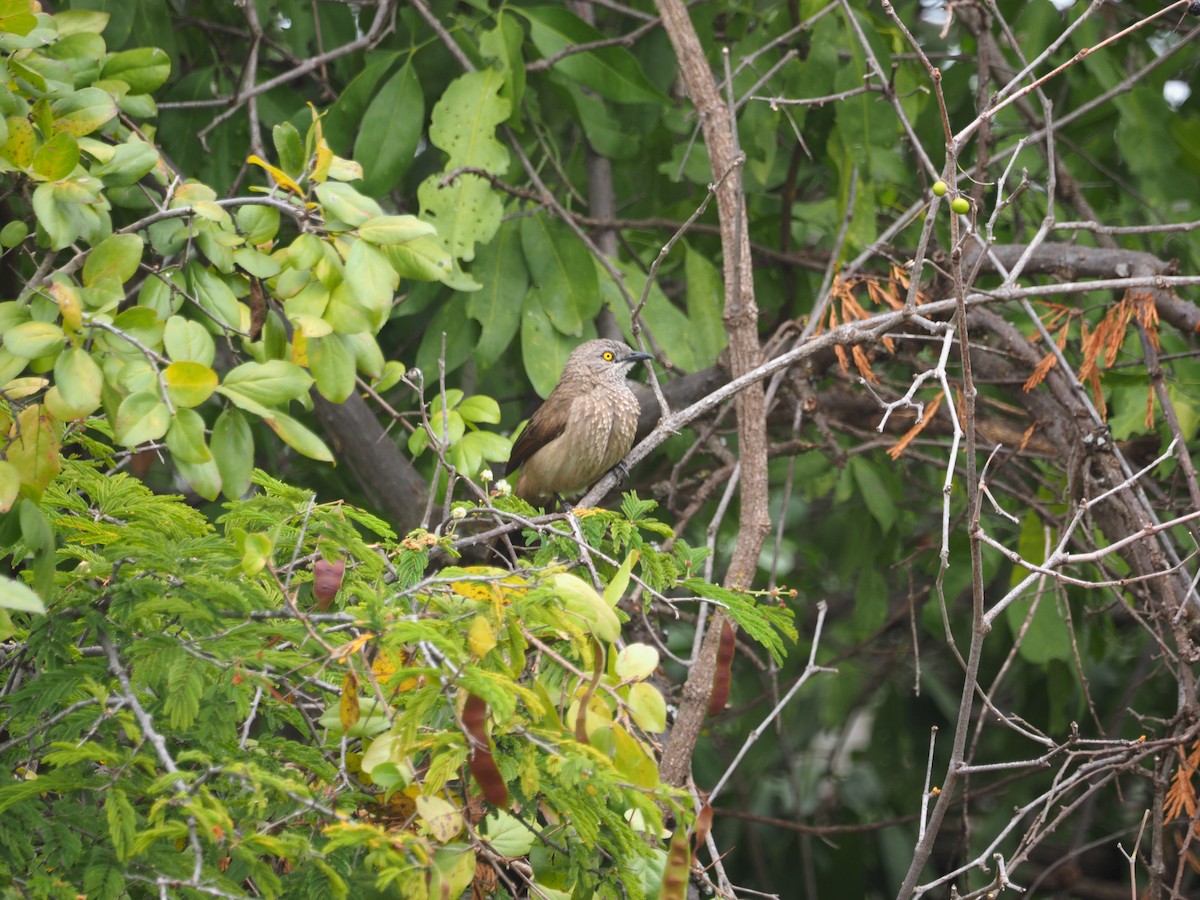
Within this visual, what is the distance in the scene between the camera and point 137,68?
3600 millimetres

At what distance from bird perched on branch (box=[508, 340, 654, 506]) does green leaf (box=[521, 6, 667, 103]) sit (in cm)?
111

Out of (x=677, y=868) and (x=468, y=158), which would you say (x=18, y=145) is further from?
(x=468, y=158)

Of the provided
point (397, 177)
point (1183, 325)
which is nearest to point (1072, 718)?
point (1183, 325)

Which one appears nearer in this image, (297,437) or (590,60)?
(297,437)

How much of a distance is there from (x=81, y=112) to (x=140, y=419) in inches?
40.7

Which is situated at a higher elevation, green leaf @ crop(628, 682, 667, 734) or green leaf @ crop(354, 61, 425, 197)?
green leaf @ crop(354, 61, 425, 197)

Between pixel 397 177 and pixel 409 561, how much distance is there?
2551 mm

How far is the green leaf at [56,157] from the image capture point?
2.43m

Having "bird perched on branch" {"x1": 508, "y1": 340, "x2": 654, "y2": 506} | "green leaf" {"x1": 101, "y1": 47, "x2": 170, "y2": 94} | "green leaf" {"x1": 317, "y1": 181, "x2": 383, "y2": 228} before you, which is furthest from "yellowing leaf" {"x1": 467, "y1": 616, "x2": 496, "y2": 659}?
"bird perched on branch" {"x1": 508, "y1": 340, "x2": 654, "y2": 506}

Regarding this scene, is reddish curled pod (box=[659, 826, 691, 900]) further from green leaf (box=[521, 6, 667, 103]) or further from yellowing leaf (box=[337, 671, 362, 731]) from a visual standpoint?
green leaf (box=[521, 6, 667, 103])

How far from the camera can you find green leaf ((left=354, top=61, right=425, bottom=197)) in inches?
190

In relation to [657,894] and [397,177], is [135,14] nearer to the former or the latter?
[397,177]

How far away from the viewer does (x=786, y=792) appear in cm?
806

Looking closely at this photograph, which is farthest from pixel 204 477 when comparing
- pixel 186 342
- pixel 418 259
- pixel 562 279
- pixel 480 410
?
pixel 562 279
